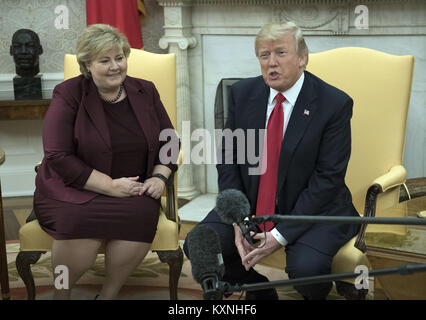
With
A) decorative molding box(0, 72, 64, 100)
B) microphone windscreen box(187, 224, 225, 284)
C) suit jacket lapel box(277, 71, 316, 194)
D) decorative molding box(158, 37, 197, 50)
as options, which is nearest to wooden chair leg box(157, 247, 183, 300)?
suit jacket lapel box(277, 71, 316, 194)

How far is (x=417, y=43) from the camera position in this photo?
4043mm

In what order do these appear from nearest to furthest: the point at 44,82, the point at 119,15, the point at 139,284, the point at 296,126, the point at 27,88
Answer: the point at 296,126 < the point at 139,284 < the point at 119,15 < the point at 27,88 < the point at 44,82

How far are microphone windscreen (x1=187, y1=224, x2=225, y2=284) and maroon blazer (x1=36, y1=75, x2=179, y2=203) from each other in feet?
4.62

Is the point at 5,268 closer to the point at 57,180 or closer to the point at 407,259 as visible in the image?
the point at 57,180

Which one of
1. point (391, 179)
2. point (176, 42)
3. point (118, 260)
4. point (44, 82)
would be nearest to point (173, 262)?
point (118, 260)

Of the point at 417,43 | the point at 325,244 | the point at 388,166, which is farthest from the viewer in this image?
the point at 417,43

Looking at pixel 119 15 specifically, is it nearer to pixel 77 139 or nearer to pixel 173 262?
pixel 77 139

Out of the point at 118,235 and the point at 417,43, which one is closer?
the point at 118,235

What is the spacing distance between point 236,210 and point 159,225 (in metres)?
1.53

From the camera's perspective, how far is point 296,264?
2191mm

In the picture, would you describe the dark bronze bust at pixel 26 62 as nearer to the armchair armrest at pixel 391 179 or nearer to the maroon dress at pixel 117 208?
the maroon dress at pixel 117 208

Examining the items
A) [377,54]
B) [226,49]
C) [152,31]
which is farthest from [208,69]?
[377,54]

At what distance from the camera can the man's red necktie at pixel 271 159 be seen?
7.86 ft

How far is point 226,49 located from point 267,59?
7.61 ft
